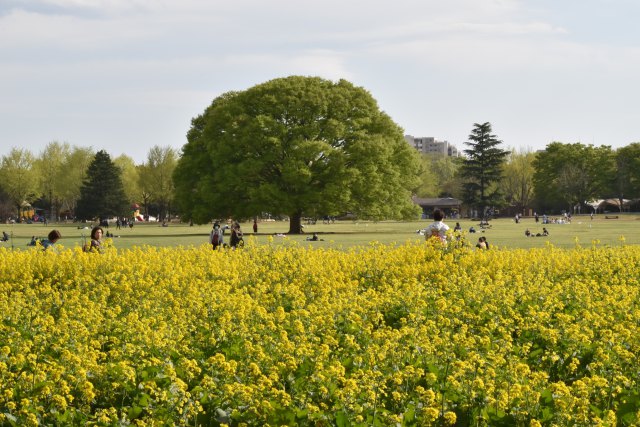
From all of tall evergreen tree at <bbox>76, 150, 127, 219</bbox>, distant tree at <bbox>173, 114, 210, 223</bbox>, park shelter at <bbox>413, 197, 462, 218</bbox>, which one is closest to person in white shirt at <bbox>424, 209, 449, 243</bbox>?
distant tree at <bbox>173, 114, 210, 223</bbox>

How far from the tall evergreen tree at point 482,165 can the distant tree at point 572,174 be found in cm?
1758

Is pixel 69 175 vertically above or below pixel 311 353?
above

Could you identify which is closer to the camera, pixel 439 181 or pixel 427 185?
pixel 427 185

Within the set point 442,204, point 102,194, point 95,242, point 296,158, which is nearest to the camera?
point 95,242

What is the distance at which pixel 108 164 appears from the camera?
85.8 m

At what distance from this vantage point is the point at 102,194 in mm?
84000

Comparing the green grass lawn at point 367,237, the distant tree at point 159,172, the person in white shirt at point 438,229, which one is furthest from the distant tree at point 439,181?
the person in white shirt at point 438,229

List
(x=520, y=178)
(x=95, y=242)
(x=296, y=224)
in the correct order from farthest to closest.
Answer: (x=520, y=178) < (x=296, y=224) < (x=95, y=242)

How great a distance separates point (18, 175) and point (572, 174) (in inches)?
2932

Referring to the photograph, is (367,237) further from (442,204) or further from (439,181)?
(439,181)

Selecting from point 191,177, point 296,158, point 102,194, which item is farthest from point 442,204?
point 296,158

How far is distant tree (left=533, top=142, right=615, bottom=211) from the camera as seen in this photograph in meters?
108

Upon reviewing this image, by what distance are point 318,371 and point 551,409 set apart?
5.38 feet

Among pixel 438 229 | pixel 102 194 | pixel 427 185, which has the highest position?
pixel 427 185
